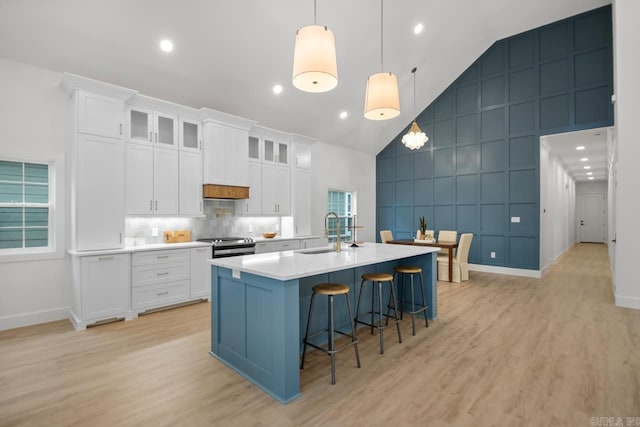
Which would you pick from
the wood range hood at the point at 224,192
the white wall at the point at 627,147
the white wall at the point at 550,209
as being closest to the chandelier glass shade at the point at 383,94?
the wood range hood at the point at 224,192

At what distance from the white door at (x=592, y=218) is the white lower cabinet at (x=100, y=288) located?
17.1m

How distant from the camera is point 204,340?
3.37m

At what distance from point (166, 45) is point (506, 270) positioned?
24.7 ft

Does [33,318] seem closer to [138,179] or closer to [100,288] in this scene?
[100,288]

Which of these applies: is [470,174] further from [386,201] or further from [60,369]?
[60,369]

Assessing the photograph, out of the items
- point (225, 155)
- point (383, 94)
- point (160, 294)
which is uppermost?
point (383, 94)

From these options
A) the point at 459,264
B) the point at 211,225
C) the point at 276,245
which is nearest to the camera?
the point at 211,225

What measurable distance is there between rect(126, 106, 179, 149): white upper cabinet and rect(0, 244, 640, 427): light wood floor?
7.98 feet

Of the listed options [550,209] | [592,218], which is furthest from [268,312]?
Answer: [592,218]

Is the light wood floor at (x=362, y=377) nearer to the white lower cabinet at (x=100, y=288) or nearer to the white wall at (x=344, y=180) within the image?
the white lower cabinet at (x=100, y=288)

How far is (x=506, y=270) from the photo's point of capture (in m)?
6.91

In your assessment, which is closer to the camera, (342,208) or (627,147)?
(627,147)

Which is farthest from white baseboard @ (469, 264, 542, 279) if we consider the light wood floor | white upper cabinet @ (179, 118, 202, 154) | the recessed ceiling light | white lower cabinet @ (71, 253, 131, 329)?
the recessed ceiling light

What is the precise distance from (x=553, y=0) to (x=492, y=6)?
3.34 ft
